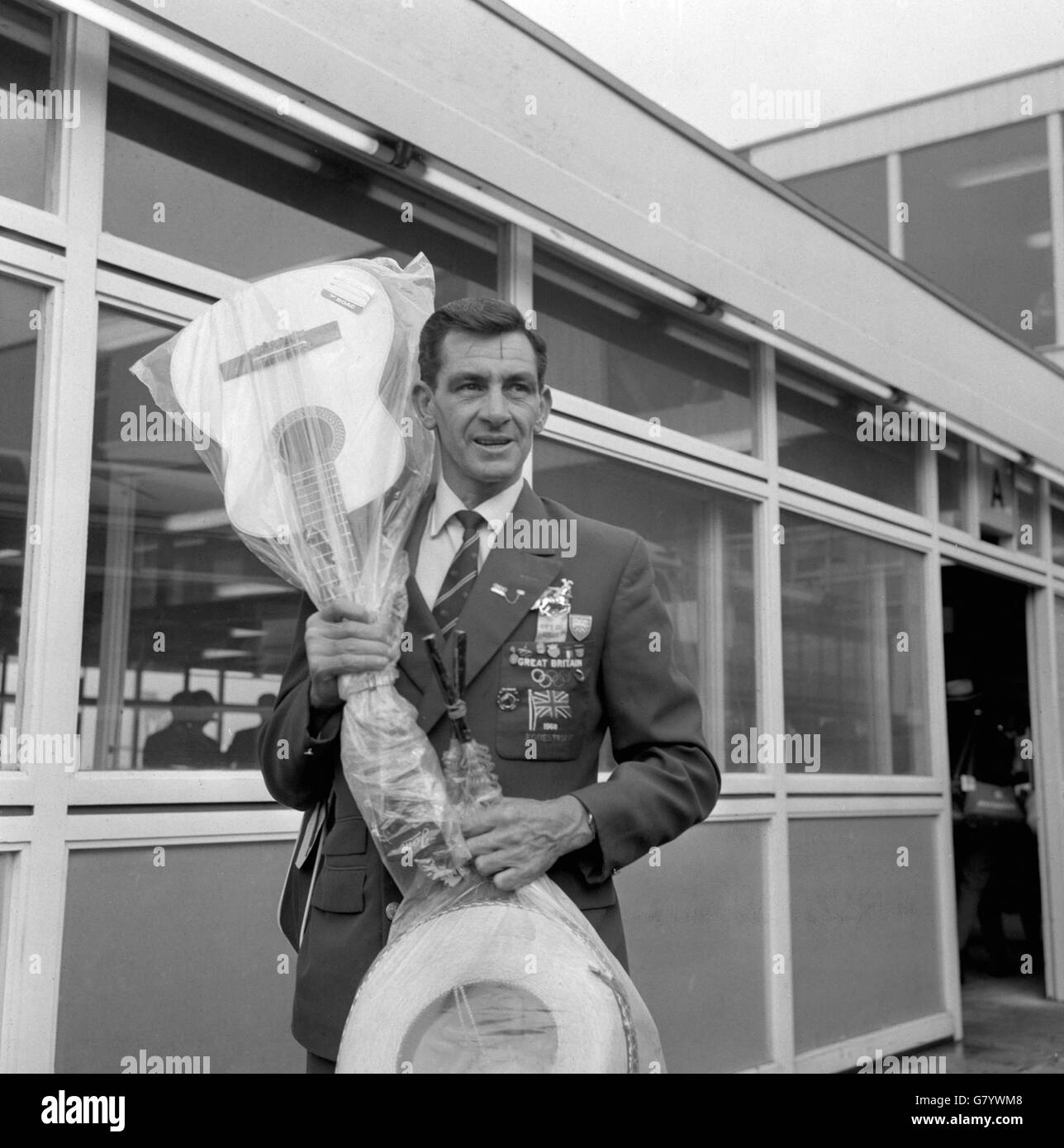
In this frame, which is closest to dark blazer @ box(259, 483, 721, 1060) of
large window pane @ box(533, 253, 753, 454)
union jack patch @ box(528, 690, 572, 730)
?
union jack patch @ box(528, 690, 572, 730)

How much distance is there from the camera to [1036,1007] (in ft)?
24.9

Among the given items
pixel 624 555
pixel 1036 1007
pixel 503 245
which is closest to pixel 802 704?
pixel 503 245

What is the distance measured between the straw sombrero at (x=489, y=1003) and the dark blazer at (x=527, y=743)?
0.53 feet

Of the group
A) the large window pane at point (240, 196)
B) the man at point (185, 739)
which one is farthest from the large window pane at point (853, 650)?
the man at point (185, 739)

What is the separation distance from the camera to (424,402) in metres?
1.96

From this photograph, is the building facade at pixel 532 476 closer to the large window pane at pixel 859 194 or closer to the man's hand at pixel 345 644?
the man's hand at pixel 345 644

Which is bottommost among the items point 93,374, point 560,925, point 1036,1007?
point 1036,1007

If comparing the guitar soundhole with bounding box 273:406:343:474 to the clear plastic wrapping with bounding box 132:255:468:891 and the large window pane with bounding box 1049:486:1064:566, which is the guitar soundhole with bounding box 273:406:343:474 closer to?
the clear plastic wrapping with bounding box 132:255:468:891

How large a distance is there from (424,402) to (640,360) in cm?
323

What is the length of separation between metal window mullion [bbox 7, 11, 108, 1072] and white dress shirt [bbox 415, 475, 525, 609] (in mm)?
1448

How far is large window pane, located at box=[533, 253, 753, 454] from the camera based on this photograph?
4703 mm

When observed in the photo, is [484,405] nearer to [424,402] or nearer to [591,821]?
[424,402]
